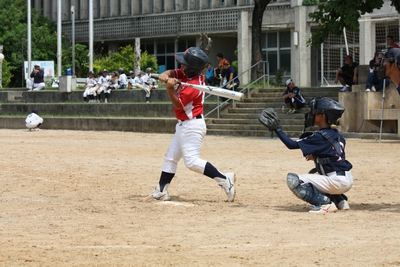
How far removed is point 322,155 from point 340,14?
1694cm

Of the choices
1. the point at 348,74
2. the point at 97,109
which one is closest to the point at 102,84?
the point at 97,109

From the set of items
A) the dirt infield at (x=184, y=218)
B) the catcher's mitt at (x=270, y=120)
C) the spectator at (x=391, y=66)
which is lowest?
the dirt infield at (x=184, y=218)

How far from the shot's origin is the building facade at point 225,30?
121 ft

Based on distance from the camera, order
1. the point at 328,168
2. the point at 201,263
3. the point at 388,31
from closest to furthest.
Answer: the point at 201,263, the point at 328,168, the point at 388,31

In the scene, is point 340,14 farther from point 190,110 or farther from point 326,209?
point 326,209

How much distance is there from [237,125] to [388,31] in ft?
40.0

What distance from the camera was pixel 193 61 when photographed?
10336mm

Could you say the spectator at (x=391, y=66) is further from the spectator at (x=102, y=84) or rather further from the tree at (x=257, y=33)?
the spectator at (x=102, y=84)

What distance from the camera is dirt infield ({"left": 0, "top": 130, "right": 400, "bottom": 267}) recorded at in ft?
22.7

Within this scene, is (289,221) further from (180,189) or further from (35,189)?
(35,189)

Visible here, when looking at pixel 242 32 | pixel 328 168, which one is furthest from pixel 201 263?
→ pixel 242 32

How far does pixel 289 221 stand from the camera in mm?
8922

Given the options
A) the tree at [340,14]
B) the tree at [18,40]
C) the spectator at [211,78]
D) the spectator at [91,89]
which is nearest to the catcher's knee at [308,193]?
the tree at [340,14]

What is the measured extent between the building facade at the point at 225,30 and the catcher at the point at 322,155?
83.0ft
